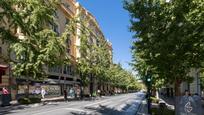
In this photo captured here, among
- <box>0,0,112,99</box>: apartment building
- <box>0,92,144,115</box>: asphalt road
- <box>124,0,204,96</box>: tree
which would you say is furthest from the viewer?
<box>0,0,112,99</box>: apartment building

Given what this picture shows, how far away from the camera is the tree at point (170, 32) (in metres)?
18.2

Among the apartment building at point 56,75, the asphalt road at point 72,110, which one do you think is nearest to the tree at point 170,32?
the asphalt road at point 72,110

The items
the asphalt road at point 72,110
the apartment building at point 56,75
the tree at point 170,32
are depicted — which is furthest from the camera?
the apartment building at point 56,75

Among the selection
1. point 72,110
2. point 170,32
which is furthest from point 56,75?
point 170,32

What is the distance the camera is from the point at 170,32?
A: 19.3m

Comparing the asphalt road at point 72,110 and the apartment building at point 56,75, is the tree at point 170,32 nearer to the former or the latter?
the asphalt road at point 72,110

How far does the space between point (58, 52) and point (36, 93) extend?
13.8m

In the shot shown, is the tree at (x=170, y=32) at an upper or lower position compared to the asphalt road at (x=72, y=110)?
upper

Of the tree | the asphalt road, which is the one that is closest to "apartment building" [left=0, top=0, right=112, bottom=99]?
the asphalt road

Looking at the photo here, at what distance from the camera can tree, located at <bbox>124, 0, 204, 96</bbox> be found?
18234 mm

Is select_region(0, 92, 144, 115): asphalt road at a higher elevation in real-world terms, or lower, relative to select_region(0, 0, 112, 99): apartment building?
lower

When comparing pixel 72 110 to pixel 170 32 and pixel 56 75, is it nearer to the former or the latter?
pixel 170 32

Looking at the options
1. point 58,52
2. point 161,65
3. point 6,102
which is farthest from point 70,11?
point 161,65

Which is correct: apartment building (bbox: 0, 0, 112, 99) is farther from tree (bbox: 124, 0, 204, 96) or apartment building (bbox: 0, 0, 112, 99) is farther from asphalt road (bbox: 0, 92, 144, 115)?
tree (bbox: 124, 0, 204, 96)
